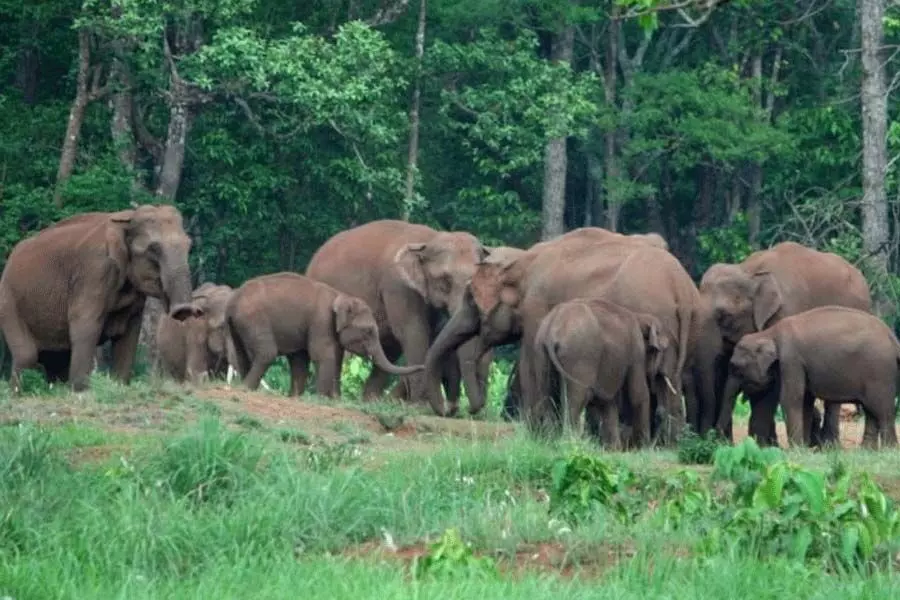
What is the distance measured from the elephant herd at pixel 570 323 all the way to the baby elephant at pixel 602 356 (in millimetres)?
16

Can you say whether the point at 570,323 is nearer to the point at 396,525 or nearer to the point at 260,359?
the point at 396,525

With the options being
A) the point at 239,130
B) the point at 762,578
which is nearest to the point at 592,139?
the point at 239,130

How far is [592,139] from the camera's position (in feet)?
133

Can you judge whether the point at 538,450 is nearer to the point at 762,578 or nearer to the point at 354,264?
the point at 762,578

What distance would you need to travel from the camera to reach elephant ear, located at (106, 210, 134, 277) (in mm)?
18406

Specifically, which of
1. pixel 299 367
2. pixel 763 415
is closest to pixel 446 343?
pixel 763 415

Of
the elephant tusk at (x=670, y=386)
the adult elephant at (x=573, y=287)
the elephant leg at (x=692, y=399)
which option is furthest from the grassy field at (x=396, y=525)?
the elephant leg at (x=692, y=399)

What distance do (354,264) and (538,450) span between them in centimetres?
947

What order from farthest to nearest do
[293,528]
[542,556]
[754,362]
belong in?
[754,362]
[293,528]
[542,556]

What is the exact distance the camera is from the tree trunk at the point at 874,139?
98.2ft

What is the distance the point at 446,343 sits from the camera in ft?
65.0

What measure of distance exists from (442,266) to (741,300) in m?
2.75

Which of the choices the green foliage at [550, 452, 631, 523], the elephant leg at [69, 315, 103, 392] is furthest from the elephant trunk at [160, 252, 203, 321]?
the green foliage at [550, 452, 631, 523]

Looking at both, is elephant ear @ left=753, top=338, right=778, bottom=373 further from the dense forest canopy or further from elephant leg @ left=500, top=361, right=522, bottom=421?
the dense forest canopy
